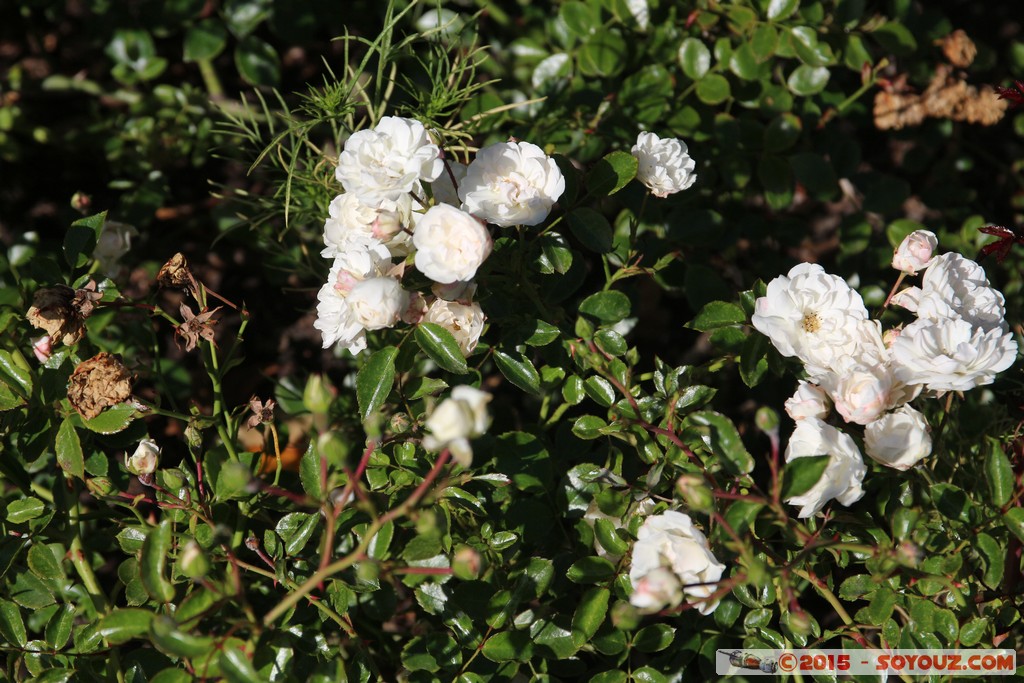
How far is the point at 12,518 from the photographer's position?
125cm

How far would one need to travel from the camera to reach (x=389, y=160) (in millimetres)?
1123

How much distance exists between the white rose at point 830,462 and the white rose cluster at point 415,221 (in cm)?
46

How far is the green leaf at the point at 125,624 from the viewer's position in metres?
0.99

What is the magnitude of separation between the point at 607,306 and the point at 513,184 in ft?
0.98

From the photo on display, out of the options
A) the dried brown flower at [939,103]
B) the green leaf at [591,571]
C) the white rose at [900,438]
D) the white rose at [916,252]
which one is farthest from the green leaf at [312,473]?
the dried brown flower at [939,103]

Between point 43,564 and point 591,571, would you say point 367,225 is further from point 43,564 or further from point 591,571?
point 43,564

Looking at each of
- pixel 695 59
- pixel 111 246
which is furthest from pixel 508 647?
pixel 695 59

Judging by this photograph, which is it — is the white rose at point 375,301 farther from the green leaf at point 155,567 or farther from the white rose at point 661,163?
the white rose at point 661,163

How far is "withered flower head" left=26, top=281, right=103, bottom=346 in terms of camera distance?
1212mm

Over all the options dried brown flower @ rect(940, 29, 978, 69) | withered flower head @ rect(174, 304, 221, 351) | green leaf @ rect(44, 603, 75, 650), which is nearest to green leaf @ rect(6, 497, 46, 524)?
green leaf @ rect(44, 603, 75, 650)

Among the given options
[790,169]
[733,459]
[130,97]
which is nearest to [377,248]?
[733,459]

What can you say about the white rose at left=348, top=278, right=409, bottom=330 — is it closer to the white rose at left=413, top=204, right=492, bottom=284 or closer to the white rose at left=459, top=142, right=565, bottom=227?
the white rose at left=413, top=204, right=492, bottom=284

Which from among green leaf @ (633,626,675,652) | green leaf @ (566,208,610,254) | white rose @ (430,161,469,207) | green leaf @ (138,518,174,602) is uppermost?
white rose @ (430,161,469,207)

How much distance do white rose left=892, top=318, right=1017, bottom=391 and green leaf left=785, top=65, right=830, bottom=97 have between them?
843 mm
